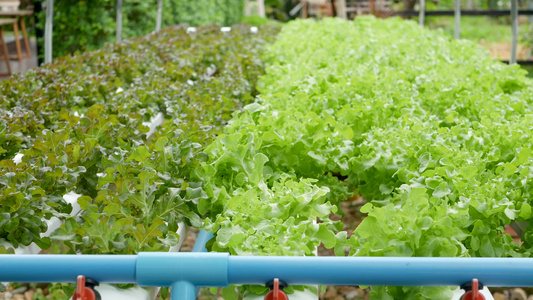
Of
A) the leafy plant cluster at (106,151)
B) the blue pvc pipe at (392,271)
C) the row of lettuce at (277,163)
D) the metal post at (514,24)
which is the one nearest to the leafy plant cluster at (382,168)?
the row of lettuce at (277,163)

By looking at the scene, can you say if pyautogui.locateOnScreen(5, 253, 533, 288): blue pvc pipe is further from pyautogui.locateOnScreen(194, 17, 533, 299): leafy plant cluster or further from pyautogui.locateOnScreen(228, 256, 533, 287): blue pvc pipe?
pyautogui.locateOnScreen(194, 17, 533, 299): leafy plant cluster

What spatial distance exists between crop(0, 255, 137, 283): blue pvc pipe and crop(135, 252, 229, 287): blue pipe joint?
4 cm

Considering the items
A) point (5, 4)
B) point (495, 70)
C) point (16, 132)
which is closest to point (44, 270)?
point (16, 132)

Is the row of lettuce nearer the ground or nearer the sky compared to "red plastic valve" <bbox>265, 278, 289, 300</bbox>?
nearer the ground

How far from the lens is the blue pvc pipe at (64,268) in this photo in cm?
153

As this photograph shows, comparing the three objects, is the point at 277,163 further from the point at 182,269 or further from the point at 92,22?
the point at 92,22

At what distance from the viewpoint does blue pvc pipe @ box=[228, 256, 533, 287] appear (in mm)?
1531

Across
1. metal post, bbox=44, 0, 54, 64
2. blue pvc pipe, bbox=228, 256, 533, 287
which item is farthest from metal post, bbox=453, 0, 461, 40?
blue pvc pipe, bbox=228, 256, 533, 287

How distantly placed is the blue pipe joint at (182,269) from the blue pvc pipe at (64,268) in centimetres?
4

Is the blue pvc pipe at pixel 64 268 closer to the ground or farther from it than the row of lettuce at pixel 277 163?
farther from it

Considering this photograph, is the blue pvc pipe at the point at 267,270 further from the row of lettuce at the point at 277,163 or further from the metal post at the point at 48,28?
the metal post at the point at 48,28

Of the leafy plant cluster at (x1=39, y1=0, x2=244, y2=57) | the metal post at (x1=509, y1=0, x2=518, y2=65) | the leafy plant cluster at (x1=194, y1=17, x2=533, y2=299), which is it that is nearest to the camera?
the leafy plant cluster at (x1=194, y1=17, x2=533, y2=299)

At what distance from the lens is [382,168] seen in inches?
107

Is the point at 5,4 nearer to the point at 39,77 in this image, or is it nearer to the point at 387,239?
the point at 39,77
